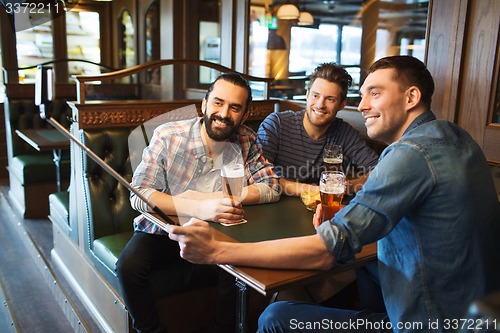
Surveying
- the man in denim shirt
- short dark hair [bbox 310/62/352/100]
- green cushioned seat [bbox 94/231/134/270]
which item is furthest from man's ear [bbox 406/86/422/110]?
green cushioned seat [bbox 94/231/134/270]

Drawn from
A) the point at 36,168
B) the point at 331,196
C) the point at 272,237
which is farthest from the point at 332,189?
the point at 36,168

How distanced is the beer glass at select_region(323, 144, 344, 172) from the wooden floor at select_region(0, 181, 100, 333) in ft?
4.95

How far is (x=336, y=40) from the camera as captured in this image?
164 inches

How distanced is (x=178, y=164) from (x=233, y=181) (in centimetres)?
42

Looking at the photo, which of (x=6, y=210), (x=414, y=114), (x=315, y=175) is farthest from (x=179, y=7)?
(x=414, y=114)

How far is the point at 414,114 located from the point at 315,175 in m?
1.09

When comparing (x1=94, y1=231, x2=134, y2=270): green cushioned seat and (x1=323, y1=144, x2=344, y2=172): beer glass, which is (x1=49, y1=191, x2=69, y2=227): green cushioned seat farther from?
(x1=323, y1=144, x2=344, y2=172): beer glass

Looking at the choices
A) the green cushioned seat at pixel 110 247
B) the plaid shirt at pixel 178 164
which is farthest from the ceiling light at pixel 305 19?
the green cushioned seat at pixel 110 247

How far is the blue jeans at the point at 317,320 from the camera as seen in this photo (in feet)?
4.86

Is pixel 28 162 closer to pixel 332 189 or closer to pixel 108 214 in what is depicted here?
pixel 108 214

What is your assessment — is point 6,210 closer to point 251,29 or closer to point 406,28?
point 251,29

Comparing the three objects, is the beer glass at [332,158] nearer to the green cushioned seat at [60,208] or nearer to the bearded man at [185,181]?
the bearded man at [185,181]

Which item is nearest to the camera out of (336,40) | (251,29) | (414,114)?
(414,114)

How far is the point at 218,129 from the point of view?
2100 mm
